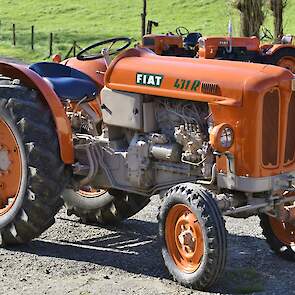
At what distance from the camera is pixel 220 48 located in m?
10.4

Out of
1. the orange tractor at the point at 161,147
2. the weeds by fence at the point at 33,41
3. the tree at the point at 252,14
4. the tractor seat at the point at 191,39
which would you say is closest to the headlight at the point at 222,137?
the orange tractor at the point at 161,147

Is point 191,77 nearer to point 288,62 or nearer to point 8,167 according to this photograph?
point 8,167

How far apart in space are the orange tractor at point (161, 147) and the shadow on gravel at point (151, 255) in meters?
0.16

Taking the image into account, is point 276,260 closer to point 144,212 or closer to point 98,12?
point 144,212

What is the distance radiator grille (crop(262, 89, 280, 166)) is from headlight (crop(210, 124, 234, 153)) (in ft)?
0.79

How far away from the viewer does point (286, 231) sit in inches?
247

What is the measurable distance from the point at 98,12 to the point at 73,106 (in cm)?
4254

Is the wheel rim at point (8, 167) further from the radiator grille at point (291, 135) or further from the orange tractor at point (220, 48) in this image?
the orange tractor at point (220, 48)

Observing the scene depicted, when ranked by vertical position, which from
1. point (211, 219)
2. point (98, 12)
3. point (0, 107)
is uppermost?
point (0, 107)

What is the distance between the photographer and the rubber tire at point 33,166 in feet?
20.0

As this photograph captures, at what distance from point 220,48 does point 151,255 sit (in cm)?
469

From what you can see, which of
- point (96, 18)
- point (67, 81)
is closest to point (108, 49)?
point (67, 81)

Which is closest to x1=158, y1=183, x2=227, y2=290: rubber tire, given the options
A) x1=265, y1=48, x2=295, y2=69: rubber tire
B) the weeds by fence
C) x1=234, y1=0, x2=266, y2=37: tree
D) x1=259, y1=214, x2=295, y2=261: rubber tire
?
x1=259, y1=214, x2=295, y2=261: rubber tire

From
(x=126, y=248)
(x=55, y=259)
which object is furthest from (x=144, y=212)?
(x=55, y=259)
